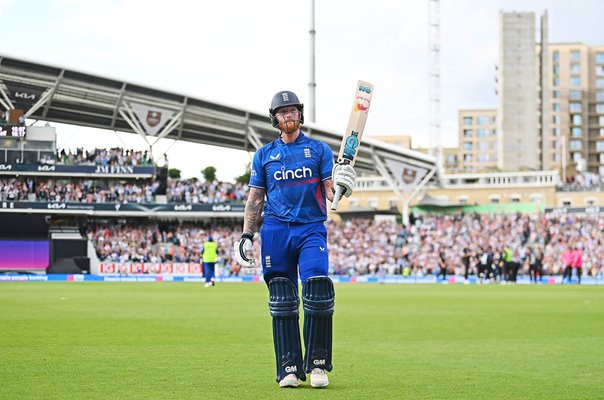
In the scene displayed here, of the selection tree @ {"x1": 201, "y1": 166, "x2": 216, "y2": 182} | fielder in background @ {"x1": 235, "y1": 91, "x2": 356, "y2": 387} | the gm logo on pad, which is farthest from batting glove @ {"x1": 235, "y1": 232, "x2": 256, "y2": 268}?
A: tree @ {"x1": 201, "y1": 166, "x2": 216, "y2": 182}

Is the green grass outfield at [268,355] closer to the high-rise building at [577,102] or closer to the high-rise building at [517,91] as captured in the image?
the high-rise building at [517,91]

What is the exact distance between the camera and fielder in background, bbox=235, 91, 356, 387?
8.59m

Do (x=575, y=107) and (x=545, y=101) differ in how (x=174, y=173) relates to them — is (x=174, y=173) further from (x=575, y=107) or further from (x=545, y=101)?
(x=575, y=107)

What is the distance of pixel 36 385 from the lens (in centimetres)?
828

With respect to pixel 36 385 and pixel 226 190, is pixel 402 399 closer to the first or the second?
pixel 36 385

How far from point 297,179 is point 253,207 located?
54 centimetres

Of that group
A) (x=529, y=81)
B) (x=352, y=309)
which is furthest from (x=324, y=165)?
(x=529, y=81)

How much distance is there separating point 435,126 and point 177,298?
50.7 metres

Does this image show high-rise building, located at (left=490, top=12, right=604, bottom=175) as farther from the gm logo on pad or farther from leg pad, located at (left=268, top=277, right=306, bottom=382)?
leg pad, located at (left=268, top=277, right=306, bottom=382)

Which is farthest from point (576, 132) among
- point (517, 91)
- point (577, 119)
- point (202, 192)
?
point (202, 192)

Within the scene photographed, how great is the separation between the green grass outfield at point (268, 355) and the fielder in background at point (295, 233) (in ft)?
1.44

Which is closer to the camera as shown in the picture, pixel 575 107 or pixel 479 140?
pixel 575 107

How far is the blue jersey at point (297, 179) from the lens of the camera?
874 cm

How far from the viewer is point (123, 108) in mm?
59281
